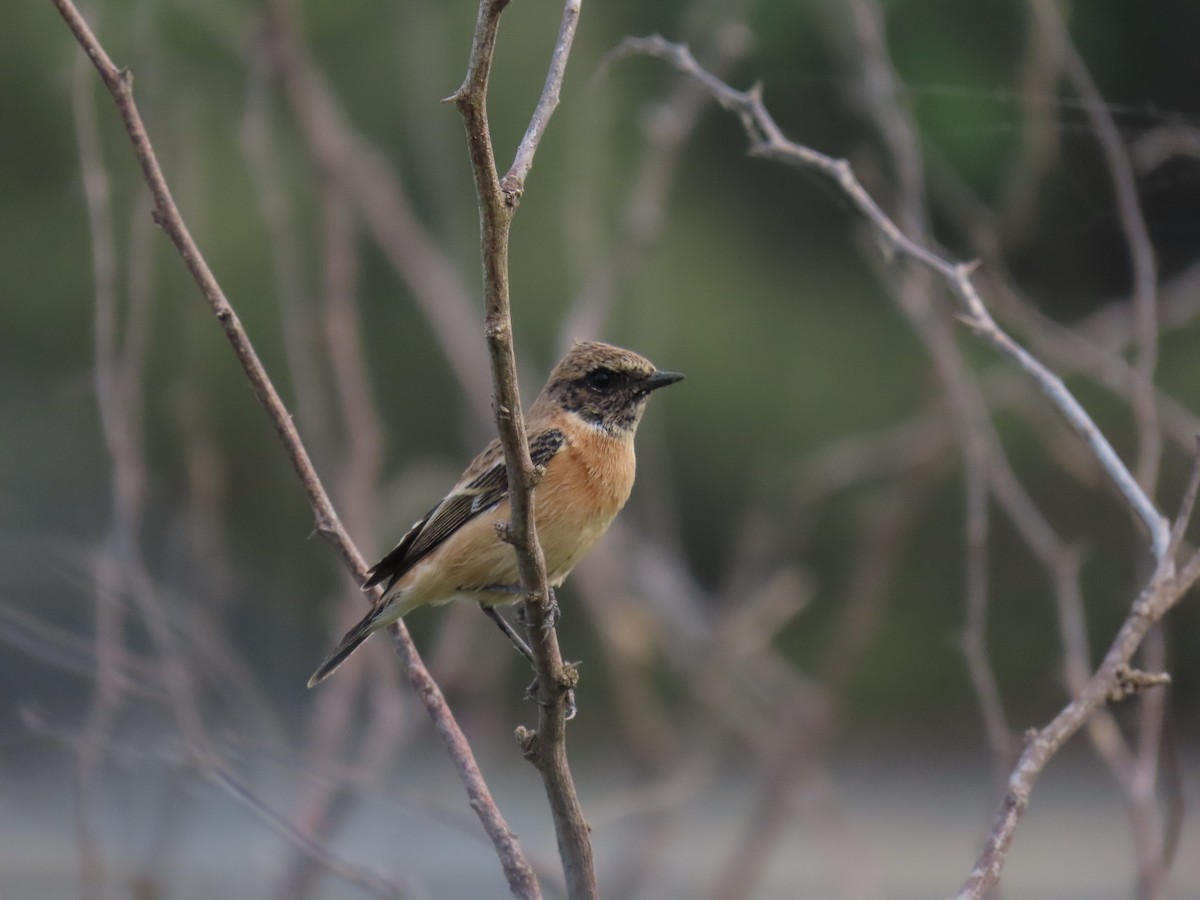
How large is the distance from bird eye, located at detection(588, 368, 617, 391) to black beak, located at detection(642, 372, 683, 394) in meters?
0.11

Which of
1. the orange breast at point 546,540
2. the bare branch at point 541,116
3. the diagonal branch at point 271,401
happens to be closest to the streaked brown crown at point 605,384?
the orange breast at point 546,540

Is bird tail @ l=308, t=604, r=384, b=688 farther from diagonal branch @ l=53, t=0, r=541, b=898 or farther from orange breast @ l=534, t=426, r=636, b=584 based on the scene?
diagonal branch @ l=53, t=0, r=541, b=898

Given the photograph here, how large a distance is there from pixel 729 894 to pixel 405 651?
201 centimetres

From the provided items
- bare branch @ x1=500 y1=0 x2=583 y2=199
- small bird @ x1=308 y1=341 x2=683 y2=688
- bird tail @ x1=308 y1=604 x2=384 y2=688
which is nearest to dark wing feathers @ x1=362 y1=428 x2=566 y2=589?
small bird @ x1=308 y1=341 x2=683 y2=688

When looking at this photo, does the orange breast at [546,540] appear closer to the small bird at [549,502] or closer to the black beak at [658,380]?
the small bird at [549,502]

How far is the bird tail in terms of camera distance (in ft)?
12.5

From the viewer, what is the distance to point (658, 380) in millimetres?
4348

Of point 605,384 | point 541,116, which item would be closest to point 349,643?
point 605,384

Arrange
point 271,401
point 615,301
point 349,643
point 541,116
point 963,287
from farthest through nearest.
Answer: point 615,301 → point 349,643 → point 963,287 → point 271,401 → point 541,116

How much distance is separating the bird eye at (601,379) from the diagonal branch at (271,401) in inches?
62.4

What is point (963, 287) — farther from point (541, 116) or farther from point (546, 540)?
point (546, 540)

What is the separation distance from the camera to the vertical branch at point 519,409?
207 cm

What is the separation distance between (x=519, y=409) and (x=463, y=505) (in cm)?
205

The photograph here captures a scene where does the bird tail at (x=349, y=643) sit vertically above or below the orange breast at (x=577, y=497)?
below
